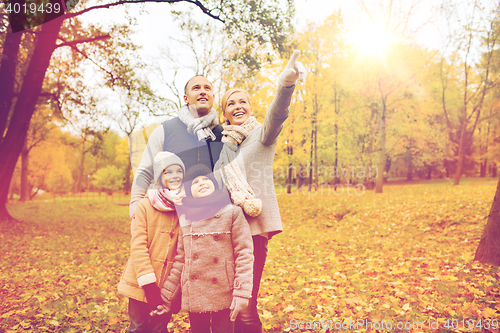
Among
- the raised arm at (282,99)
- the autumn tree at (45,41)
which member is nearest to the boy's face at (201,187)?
the raised arm at (282,99)

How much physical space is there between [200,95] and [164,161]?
603mm

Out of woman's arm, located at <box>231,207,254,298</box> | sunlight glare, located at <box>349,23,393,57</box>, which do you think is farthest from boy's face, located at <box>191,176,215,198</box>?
sunlight glare, located at <box>349,23,393,57</box>

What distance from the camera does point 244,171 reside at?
6.95ft

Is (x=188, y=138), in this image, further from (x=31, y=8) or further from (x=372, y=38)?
(x=372, y=38)

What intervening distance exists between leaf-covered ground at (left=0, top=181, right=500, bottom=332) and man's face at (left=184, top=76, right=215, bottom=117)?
2.79 metres

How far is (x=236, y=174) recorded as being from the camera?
2041 mm

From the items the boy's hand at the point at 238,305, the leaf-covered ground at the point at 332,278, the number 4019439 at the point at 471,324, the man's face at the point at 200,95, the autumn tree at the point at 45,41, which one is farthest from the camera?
the autumn tree at the point at 45,41

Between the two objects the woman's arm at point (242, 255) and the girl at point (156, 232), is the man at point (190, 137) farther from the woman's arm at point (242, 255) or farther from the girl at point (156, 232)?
the woman's arm at point (242, 255)

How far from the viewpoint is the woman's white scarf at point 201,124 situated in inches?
80.7

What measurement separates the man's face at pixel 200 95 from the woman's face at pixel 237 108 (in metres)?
0.15

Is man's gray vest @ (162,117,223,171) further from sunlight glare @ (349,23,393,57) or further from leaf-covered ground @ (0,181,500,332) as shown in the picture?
sunlight glare @ (349,23,393,57)

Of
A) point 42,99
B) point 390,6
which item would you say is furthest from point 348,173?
point 42,99

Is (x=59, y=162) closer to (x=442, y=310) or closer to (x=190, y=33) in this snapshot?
(x=190, y=33)

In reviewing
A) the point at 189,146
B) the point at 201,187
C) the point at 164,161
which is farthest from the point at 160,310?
the point at 189,146
